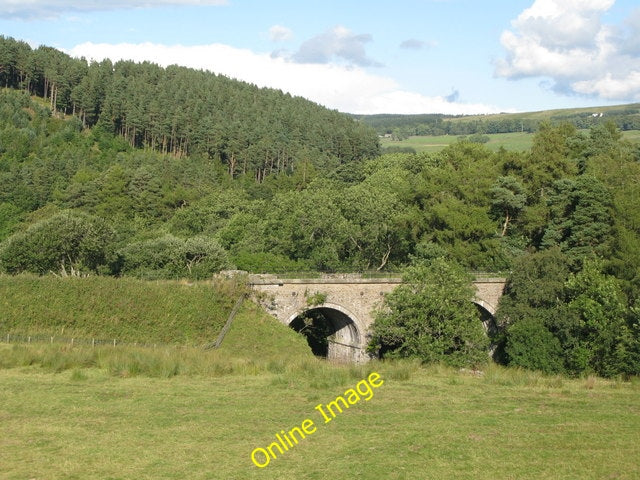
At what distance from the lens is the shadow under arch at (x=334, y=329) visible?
41.9 metres

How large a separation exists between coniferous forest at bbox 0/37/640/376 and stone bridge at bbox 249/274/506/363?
261cm

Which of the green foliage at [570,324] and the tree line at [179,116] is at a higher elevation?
the tree line at [179,116]

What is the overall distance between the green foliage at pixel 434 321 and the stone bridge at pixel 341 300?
130 inches

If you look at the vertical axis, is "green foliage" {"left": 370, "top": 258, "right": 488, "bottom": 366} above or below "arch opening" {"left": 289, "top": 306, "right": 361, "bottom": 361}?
above

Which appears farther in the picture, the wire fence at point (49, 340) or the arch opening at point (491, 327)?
the arch opening at point (491, 327)

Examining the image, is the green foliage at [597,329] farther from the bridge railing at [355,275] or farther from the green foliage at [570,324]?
the bridge railing at [355,275]

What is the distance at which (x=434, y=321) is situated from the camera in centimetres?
3597

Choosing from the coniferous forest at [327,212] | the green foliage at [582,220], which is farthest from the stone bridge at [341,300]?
the green foliage at [582,220]

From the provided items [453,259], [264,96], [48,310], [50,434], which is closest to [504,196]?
[453,259]

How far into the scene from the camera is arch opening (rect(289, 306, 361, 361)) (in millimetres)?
42634

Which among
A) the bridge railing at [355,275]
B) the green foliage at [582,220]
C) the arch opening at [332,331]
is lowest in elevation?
the arch opening at [332,331]
